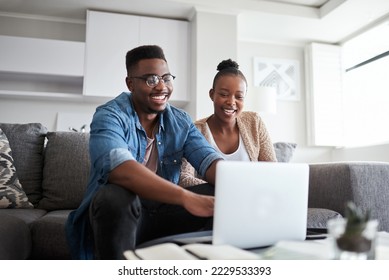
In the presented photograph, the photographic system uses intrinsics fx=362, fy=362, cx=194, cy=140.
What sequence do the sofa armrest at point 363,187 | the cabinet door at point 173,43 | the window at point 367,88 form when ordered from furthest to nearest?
the cabinet door at point 173,43, the window at point 367,88, the sofa armrest at point 363,187

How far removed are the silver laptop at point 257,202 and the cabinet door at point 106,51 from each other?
219cm

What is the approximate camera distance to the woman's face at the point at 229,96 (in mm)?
1200

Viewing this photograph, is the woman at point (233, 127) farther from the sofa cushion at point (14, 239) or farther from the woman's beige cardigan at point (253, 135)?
the sofa cushion at point (14, 239)

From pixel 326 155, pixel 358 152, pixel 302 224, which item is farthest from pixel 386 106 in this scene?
pixel 302 224

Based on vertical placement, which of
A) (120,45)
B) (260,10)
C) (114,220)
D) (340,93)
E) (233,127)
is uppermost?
(260,10)

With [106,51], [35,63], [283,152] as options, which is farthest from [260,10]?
[35,63]

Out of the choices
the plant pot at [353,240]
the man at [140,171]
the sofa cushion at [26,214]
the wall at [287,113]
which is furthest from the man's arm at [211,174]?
the wall at [287,113]

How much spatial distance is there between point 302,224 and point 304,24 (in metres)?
2.64

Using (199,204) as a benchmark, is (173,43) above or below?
above

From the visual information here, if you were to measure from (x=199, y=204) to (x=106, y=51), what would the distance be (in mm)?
2249

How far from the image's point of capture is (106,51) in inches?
105

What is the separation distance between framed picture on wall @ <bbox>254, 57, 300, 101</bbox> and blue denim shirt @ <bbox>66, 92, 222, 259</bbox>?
2300 mm

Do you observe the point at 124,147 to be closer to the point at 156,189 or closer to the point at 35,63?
the point at 156,189

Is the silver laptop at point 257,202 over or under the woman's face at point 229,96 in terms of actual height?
under
